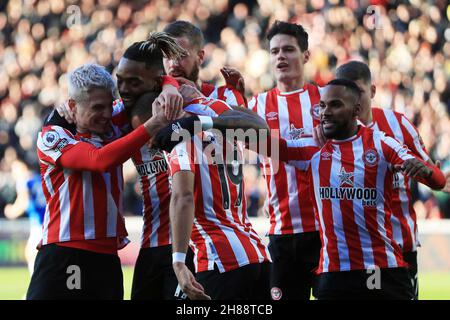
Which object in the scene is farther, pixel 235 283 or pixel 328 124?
pixel 328 124

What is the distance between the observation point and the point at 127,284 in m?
11.2

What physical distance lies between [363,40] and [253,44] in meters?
2.00

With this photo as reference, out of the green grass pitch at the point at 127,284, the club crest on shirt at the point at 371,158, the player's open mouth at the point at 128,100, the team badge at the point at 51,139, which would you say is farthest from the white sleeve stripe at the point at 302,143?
the green grass pitch at the point at 127,284

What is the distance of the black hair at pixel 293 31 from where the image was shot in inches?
267

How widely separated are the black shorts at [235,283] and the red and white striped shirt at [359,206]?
764mm

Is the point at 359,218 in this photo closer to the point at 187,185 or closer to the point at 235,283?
the point at 235,283

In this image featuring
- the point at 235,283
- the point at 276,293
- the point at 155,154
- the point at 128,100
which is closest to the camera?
the point at 235,283

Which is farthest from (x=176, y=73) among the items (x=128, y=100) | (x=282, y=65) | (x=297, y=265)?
(x=297, y=265)

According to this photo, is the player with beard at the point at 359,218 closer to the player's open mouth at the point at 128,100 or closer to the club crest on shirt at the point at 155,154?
the club crest on shirt at the point at 155,154

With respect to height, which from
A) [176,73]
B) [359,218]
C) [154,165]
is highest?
[176,73]

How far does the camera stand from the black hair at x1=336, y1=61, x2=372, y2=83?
645cm

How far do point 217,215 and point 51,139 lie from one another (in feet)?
3.14

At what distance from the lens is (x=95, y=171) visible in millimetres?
4566

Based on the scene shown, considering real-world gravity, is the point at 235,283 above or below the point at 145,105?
below
